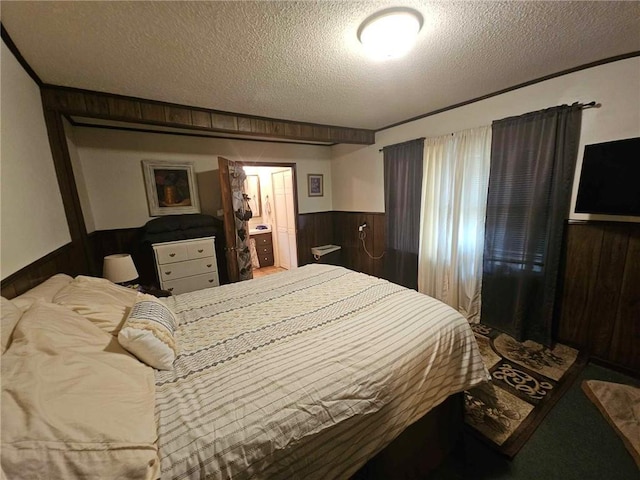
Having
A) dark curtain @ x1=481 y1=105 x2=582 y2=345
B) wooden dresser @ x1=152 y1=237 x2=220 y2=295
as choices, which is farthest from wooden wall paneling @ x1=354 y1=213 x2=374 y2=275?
wooden dresser @ x1=152 y1=237 x2=220 y2=295

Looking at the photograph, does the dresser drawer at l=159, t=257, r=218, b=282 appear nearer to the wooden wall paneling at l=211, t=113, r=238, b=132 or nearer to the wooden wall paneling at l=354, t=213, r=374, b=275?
the wooden wall paneling at l=211, t=113, r=238, b=132

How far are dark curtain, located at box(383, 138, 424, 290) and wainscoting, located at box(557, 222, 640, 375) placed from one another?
1476 mm

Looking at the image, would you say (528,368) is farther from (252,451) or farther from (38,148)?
(38,148)

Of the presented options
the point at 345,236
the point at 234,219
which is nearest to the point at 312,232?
the point at 345,236

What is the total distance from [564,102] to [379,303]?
2265mm

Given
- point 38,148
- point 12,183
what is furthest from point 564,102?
point 38,148

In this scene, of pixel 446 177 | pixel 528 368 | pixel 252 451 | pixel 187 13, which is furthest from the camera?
pixel 446 177

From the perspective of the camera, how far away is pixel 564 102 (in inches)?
81.1

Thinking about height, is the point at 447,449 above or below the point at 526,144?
below

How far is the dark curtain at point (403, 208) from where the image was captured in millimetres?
3182

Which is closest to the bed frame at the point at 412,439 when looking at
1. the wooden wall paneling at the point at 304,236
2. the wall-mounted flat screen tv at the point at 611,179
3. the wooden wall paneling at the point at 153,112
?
the wooden wall paneling at the point at 153,112

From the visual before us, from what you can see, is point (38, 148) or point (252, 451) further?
point (38, 148)

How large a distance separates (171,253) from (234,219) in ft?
2.67

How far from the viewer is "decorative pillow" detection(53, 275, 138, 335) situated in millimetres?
1177
